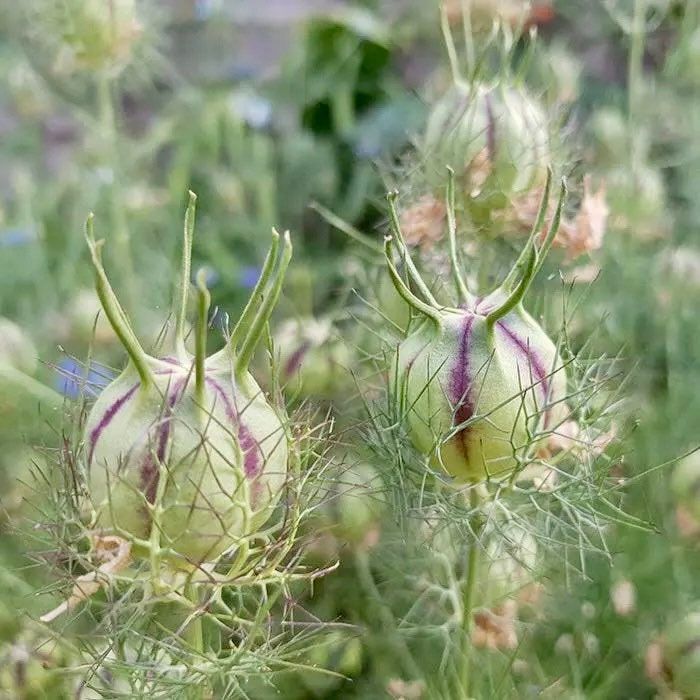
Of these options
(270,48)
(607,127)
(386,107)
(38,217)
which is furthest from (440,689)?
(270,48)

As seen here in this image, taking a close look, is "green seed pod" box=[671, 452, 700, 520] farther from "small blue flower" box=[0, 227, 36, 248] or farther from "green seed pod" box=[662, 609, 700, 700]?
"small blue flower" box=[0, 227, 36, 248]

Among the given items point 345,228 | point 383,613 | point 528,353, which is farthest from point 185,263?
point 383,613

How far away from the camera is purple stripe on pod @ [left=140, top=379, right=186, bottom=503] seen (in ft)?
1.15

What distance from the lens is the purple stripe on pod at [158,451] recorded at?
0.35 metres

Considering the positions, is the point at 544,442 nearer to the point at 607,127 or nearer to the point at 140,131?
the point at 607,127

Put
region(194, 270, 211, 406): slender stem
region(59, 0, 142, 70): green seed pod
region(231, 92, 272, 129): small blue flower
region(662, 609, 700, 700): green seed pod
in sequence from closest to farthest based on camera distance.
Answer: region(194, 270, 211, 406): slender stem
region(662, 609, 700, 700): green seed pod
region(59, 0, 142, 70): green seed pod
region(231, 92, 272, 129): small blue flower

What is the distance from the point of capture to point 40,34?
0.96 meters

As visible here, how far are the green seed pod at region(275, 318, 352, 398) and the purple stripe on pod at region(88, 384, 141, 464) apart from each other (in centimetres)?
29

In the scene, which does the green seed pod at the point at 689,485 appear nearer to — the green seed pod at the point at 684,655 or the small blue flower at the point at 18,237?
the green seed pod at the point at 684,655

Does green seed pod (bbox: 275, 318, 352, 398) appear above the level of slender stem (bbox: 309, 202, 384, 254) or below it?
below

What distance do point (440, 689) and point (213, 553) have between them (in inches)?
12.5

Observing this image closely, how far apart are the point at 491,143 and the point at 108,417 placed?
31 centimetres

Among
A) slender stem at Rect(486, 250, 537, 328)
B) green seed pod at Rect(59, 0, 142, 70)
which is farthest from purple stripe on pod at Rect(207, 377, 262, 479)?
green seed pod at Rect(59, 0, 142, 70)

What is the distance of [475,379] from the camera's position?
0.41 metres
